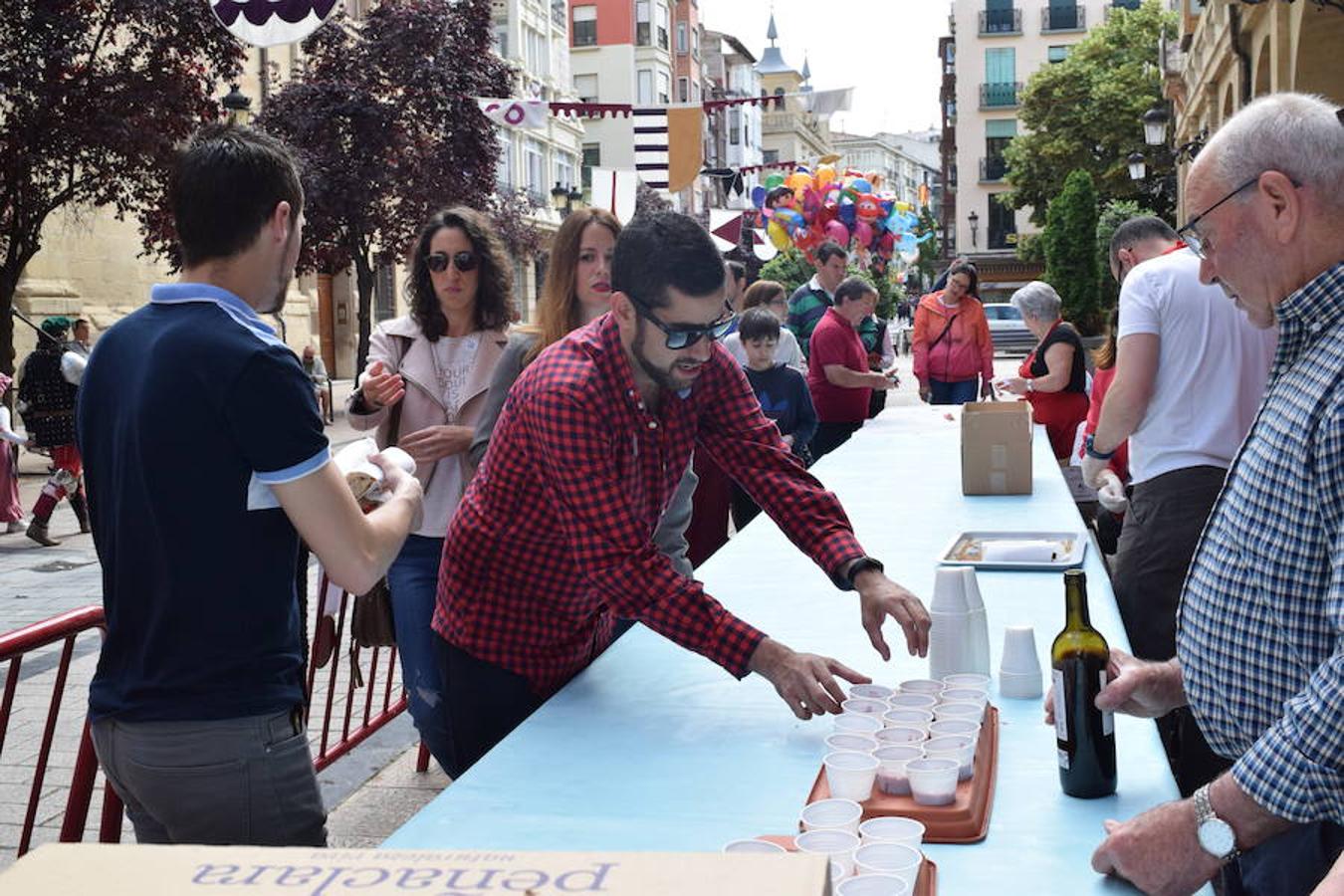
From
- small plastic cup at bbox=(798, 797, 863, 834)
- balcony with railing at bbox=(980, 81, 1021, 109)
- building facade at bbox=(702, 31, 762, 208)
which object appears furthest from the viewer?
building facade at bbox=(702, 31, 762, 208)

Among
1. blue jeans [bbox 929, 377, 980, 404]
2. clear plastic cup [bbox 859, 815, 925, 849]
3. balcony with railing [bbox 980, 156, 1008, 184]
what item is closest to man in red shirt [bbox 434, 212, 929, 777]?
clear plastic cup [bbox 859, 815, 925, 849]

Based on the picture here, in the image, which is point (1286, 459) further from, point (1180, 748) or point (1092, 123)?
point (1092, 123)

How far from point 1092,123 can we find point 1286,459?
47358 millimetres

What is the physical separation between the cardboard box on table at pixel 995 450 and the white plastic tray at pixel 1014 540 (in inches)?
42.6

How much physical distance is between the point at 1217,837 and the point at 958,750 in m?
0.42

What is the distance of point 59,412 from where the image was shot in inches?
456

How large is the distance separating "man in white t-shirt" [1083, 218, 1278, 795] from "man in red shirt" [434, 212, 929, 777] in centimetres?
174

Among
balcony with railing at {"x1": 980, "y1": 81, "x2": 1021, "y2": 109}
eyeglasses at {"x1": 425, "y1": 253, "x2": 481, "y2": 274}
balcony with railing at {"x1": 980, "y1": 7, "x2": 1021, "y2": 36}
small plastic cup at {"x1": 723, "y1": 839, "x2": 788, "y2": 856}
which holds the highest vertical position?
balcony with railing at {"x1": 980, "y1": 7, "x2": 1021, "y2": 36}

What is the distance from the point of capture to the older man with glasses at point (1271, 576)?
1823mm

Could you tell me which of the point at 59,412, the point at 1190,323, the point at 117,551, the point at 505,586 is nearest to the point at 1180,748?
the point at 1190,323

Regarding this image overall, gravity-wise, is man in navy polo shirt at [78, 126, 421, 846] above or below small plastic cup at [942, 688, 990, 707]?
Result: above

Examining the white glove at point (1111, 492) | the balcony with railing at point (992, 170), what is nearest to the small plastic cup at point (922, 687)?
the white glove at point (1111, 492)

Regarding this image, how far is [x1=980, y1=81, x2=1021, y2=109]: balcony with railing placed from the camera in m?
64.1

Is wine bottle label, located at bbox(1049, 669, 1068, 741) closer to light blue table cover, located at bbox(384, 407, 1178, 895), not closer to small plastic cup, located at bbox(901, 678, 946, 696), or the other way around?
light blue table cover, located at bbox(384, 407, 1178, 895)
